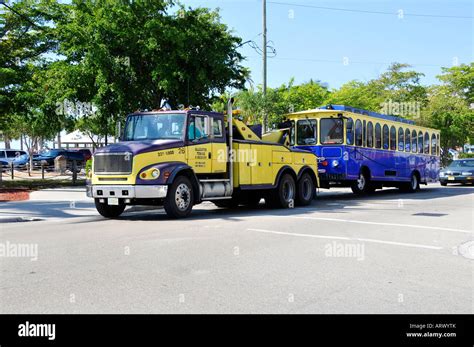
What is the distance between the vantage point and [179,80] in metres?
23.5

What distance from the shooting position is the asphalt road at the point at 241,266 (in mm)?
5801

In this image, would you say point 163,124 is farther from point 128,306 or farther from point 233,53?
point 233,53

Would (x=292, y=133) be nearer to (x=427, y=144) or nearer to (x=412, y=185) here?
(x=412, y=185)

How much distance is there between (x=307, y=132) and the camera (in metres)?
20.7

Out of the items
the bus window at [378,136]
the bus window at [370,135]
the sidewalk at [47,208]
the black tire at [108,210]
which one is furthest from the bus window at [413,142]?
the black tire at [108,210]

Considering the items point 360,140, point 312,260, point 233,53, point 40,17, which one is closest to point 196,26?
point 233,53

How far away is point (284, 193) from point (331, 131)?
14.1 feet

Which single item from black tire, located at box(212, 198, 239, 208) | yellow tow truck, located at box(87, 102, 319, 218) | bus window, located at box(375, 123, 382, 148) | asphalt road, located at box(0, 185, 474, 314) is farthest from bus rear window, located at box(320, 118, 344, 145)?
asphalt road, located at box(0, 185, 474, 314)

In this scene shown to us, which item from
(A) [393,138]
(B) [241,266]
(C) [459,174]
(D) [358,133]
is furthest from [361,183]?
(B) [241,266]

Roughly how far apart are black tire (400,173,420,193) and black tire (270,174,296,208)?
10437mm

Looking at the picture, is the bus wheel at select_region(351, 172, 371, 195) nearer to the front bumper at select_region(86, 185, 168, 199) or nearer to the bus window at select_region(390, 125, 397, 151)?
the bus window at select_region(390, 125, 397, 151)

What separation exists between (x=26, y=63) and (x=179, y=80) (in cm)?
885

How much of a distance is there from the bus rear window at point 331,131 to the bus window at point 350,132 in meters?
0.33

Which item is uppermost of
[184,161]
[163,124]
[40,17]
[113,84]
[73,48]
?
[40,17]
